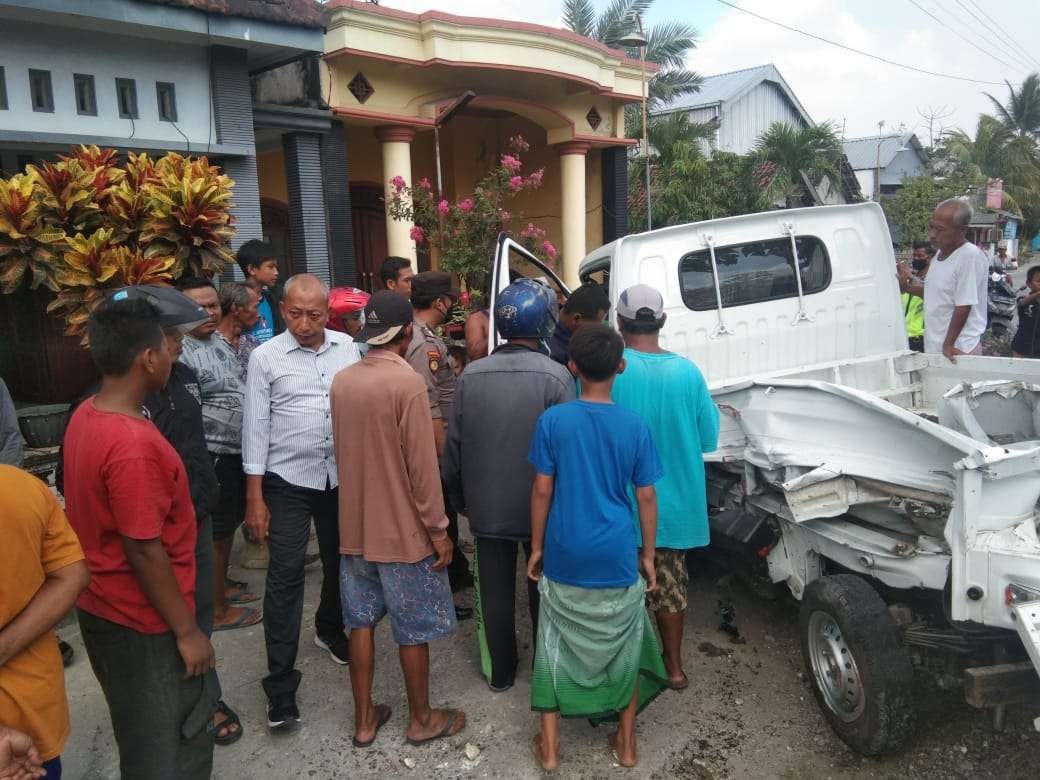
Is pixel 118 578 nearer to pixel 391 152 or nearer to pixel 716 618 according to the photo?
pixel 716 618

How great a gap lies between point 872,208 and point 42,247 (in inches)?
188

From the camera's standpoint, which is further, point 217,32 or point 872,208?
point 217,32

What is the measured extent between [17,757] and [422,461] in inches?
59.3

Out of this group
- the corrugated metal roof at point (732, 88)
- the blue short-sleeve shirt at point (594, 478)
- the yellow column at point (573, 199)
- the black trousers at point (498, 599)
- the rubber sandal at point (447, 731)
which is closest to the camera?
the blue short-sleeve shirt at point (594, 478)

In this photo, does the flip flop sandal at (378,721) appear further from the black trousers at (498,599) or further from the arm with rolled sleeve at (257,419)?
the arm with rolled sleeve at (257,419)

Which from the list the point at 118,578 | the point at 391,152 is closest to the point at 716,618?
the point at 118,578

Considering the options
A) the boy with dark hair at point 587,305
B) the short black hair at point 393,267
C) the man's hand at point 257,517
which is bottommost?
the man's hand at point 257,517

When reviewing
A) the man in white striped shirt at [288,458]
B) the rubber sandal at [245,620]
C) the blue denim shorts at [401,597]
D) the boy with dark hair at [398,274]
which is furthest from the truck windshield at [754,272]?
the rubber sandal at [245,620]

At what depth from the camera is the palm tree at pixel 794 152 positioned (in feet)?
61.7

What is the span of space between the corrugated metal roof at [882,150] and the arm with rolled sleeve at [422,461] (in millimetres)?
38369

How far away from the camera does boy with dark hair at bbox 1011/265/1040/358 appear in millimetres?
7754

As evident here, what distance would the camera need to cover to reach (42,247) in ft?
13.2

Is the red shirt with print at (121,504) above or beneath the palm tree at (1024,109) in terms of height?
beneath

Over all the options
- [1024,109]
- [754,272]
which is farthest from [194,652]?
[1024,109]
